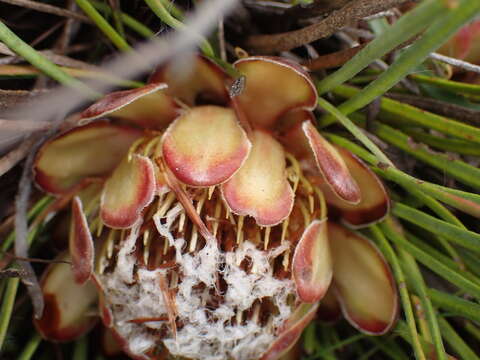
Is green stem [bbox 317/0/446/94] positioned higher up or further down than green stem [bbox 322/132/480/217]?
higher up

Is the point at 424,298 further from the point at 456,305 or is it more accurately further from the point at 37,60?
the point at 37,60

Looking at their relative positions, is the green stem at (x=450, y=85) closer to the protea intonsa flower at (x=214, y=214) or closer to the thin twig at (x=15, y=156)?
the protea intonsa flower at (x=214, y=214)

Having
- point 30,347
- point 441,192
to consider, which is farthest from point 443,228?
point 30,347

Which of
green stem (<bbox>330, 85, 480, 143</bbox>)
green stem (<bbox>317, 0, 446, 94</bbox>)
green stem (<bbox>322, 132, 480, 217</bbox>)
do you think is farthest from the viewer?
green stem (<bbox>330, 85, 480, 143</bbox>)

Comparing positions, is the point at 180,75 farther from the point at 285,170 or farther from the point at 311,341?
the point at 311,341

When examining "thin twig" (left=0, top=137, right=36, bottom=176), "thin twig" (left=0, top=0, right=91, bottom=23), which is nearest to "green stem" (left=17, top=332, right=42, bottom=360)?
"thin twig" (left=0, top=137, right=36, bottom=176)

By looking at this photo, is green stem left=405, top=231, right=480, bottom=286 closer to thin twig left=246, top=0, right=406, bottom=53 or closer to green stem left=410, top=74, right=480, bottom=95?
green stem left=410, top=74, right=480, bottom=95
